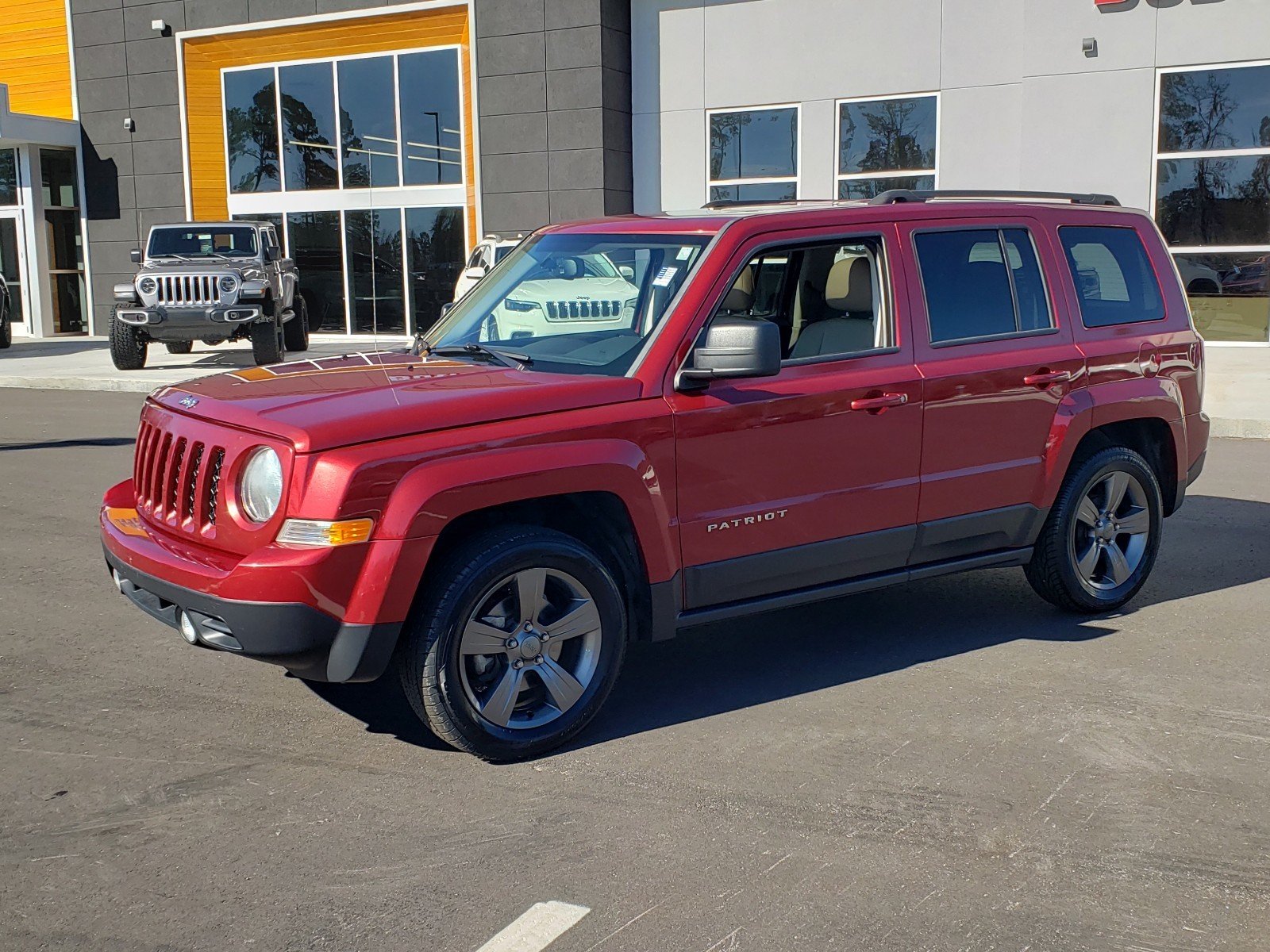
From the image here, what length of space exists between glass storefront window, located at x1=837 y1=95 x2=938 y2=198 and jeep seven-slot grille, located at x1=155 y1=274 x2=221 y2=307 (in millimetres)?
10324

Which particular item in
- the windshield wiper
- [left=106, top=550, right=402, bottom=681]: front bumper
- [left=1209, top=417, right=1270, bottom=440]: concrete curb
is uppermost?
the windshield wiper

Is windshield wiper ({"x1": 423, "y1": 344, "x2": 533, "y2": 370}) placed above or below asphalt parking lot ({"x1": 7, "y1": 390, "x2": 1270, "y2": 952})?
above

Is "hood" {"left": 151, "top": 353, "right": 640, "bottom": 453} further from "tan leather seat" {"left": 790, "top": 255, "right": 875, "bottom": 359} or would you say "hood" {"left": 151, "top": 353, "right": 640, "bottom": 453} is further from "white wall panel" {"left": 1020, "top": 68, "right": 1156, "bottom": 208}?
"white wall panel" {"left": 1020, "top": 68, "right": 1156, "bottom": 208}

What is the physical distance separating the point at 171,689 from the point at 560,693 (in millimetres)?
1717

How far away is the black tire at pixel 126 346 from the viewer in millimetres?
18609

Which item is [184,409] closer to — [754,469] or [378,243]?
[754,469]

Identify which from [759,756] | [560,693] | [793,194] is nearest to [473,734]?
[560,693]

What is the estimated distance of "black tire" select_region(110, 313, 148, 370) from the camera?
18.6m

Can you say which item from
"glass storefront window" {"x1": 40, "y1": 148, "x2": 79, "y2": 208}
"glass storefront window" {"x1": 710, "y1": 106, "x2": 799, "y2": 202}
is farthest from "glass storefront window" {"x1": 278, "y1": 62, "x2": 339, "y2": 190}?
"glass storefront window" {"x1": 710, "y1": 106, "x2": 799, "y2": 202}

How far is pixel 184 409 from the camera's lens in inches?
184

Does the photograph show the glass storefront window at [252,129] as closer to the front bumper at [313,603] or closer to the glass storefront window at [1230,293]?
the glass storefront window at [1230,293]

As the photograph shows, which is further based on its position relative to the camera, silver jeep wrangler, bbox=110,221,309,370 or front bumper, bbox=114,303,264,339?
silver jeep wrangler, bbox=110,221,309,370

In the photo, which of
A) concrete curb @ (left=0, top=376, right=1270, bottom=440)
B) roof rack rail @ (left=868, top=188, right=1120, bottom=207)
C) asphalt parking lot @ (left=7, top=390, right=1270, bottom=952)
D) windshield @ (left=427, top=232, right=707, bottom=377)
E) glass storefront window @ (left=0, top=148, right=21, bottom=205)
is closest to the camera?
asphalt parking lot @ (left=7, top=390, right=1270, bottom=952)

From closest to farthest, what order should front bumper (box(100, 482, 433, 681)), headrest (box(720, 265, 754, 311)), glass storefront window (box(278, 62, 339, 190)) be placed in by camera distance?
front bumper (box(100, 482, 433, 681)) < headrest (box(720, 265, 754, 311)) < glass storefront window (box(278, 62, 339, 190))
